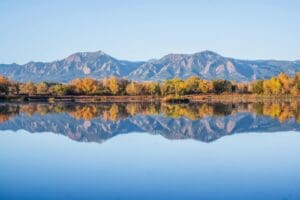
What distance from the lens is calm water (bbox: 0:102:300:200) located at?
13.6 metres

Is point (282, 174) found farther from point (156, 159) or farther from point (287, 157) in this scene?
point (156, 159)

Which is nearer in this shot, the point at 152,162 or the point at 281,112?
the point at 152,162

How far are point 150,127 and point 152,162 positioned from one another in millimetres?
17006

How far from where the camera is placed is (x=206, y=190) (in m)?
13.6

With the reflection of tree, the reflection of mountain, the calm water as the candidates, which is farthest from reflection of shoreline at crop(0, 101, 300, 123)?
the calm water

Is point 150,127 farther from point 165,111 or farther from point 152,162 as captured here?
point 165,111

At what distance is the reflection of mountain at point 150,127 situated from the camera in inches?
1203

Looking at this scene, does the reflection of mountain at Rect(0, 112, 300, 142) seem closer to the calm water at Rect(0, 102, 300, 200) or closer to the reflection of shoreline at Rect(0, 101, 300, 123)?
the calm water at Rect(0, 102, 300, 200)

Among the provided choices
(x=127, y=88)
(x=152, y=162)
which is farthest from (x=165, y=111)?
(x=127, y=88)

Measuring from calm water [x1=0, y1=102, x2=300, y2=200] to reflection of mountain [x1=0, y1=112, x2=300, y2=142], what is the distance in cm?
8

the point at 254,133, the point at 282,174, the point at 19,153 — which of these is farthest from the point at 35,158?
the point at 254,133

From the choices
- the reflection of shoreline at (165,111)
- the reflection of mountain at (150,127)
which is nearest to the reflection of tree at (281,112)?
the reflection of shoreline at (165,111)

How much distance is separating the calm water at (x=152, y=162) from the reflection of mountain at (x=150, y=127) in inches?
3.1

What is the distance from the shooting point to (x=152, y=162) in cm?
1891
